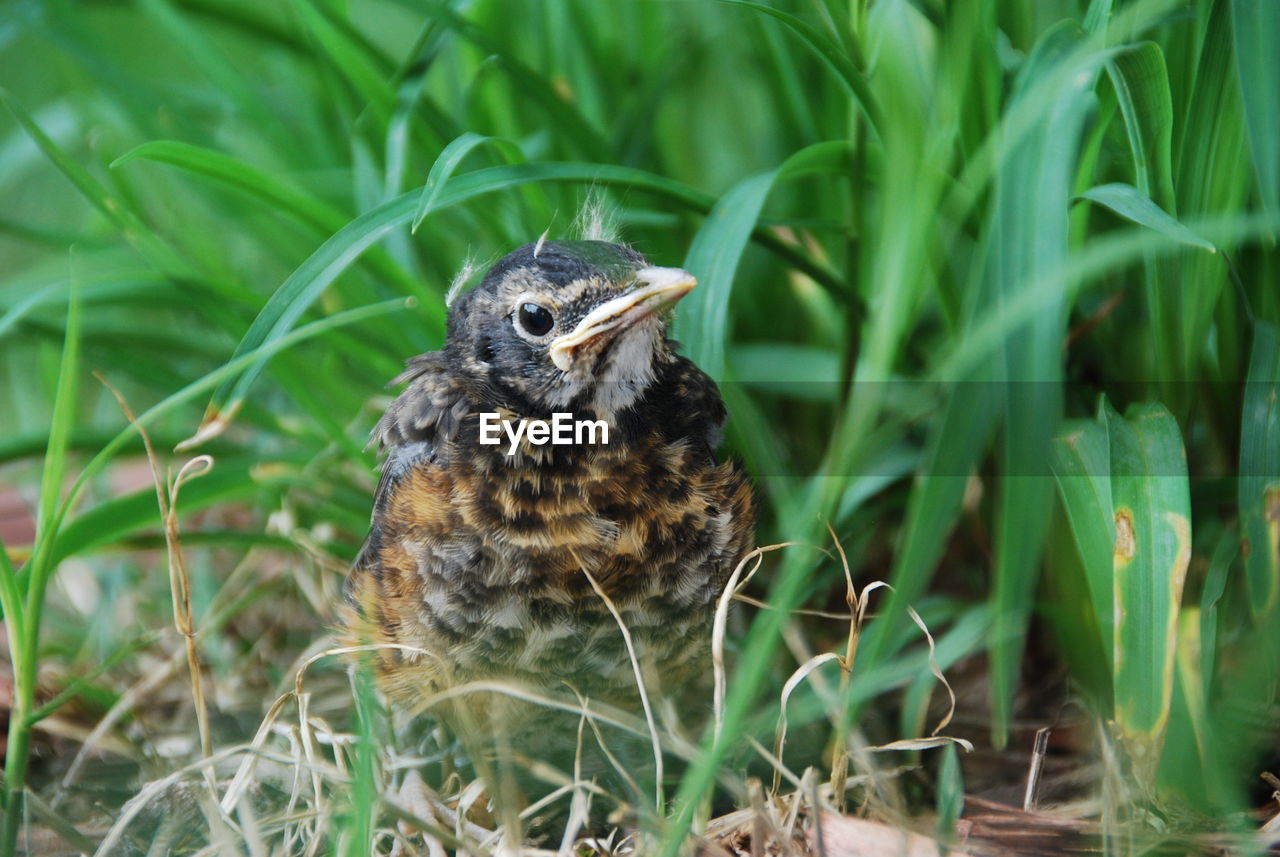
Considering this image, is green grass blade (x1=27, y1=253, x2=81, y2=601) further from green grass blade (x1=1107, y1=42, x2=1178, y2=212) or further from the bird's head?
green grass blade (x1=1107, y1=42, x2=1178, y2=212)

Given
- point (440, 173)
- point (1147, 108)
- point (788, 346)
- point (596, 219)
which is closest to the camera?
point (440, 173)

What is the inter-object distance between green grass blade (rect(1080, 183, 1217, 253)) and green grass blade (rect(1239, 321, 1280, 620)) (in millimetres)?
167

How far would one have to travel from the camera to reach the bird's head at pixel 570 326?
96 cm

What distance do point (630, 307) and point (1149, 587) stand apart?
0.55 m

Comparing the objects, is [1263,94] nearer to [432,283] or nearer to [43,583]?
[432,283]

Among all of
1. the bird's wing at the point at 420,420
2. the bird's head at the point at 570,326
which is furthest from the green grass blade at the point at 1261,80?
the bird's wing at the point at 420,420

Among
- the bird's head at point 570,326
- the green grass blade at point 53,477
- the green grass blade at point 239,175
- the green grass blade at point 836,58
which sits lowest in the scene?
the green grass blade at point 53,477

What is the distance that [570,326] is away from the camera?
0.98 metres

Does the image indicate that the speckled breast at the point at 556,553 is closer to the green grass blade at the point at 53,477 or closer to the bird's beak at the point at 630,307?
the bird's beak at the point at 630,307

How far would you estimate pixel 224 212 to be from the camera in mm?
1691

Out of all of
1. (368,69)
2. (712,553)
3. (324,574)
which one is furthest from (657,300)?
(324,574)

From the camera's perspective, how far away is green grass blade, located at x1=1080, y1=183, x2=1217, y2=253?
2.93ft

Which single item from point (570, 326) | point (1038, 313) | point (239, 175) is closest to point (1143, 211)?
point (1038, 313)

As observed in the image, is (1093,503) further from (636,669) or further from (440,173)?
(440,173)
